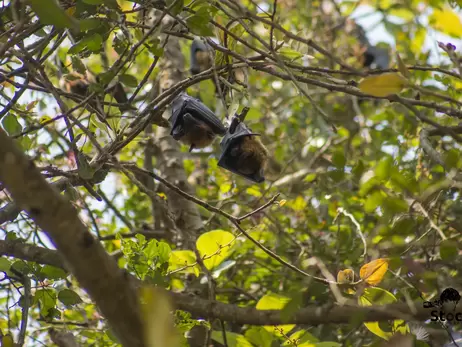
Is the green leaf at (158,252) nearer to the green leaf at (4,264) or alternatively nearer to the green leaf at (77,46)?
the green leaf at (4,264)

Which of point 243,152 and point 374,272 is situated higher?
point 243,152

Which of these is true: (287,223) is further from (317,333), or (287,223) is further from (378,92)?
(378,92)

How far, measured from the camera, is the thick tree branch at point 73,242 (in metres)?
0.85

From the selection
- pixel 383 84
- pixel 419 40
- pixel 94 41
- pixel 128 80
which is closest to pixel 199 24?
pixel 94 41

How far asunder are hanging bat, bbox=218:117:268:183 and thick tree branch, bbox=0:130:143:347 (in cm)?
68

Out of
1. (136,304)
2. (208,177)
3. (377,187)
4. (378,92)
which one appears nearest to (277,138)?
(208,177)

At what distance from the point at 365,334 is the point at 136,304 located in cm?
126

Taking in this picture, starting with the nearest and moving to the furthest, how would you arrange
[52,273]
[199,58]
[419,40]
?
[52,273]
[199,58]
[419,40]

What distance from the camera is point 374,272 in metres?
1.26

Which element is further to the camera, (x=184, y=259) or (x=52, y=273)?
(x=184, y=259)

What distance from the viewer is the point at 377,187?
1.39 metres

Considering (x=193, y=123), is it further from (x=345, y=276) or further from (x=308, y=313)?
(x=308, y=313)

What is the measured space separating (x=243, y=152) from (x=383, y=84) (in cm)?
51

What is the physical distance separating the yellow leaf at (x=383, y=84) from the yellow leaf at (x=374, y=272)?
35cm
